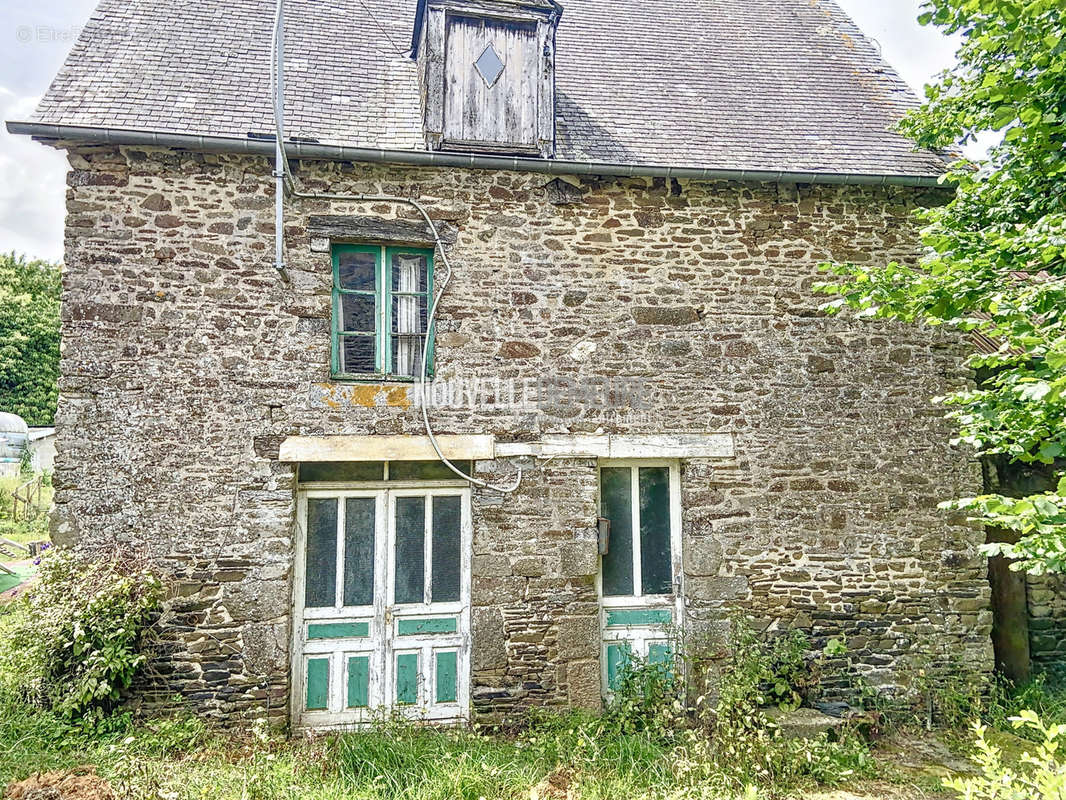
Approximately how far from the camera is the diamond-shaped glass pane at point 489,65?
578 centimetres

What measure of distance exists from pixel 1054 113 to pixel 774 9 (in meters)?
5.81

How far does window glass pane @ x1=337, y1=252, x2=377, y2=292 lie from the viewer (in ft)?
18.3

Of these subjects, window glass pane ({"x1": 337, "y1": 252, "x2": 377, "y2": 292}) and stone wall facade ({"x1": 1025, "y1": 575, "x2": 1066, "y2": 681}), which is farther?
stone wall facade ({"x1": 1025, "y1": 575, "x2": 1066, "y2": 681})

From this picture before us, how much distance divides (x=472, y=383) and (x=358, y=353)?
3.38ft

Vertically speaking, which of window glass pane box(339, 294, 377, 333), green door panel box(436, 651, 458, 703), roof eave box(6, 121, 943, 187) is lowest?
green door panel box(436, 651, 458, 703)

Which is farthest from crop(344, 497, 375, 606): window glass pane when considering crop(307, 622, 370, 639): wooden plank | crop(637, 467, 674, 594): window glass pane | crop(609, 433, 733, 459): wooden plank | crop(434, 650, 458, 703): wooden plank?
crop(637, 467, 674, 594): window glass pane

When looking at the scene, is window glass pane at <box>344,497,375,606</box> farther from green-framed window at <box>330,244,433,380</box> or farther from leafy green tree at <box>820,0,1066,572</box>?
leafy green tree at <box>820,0,1066,572</box>

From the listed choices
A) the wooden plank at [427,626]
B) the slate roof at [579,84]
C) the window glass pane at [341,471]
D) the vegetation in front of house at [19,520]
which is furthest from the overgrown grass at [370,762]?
the vegetation in front of house at [19,520]

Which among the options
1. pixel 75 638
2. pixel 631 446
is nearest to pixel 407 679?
pixel 75 638

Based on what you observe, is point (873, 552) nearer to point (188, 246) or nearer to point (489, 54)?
point (489, 54)

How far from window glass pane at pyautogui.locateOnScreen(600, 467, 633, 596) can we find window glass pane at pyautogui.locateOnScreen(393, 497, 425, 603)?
1.66 m

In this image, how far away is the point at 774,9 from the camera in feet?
28.3

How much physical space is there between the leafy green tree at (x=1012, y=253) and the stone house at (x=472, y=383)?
1414mm

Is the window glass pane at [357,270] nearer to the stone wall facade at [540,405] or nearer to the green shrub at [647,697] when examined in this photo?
the stone wall facade at [540,405]
